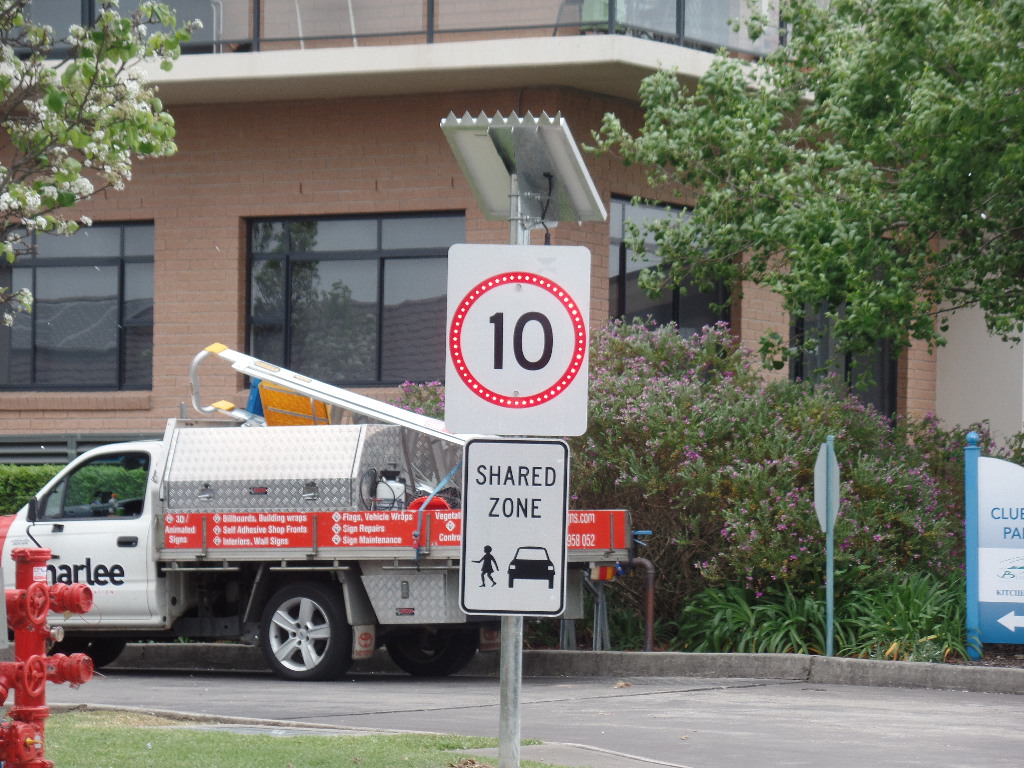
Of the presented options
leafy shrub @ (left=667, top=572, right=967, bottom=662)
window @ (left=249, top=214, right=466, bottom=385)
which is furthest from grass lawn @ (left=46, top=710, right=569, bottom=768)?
window @ (left=249, top=214, right=466, bottom=385)

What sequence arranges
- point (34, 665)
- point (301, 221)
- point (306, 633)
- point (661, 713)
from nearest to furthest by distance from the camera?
point (34, 665) < point (661, 713) < point (306, 633) < point (301, 221)

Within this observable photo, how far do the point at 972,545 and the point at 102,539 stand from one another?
297 inches

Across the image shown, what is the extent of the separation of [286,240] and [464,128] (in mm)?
13936

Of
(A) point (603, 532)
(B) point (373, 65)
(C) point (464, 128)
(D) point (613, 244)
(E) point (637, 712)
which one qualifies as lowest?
(E) point (637, 712)

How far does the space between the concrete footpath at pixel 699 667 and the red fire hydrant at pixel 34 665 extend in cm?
806

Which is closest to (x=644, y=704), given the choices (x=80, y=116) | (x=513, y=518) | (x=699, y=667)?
(x=699, y=667)

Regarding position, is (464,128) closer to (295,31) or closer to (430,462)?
(430,462)

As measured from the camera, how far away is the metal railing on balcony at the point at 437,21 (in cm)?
1862

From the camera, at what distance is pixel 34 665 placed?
656cm

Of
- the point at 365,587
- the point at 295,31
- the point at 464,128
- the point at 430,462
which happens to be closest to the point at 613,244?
the point at 295,31

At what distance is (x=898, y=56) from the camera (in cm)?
1391

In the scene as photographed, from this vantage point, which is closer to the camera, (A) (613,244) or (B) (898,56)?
(B) (898,56)

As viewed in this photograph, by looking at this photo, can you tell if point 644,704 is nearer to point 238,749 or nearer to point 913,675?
point 913,675

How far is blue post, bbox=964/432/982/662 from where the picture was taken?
13.9 m
